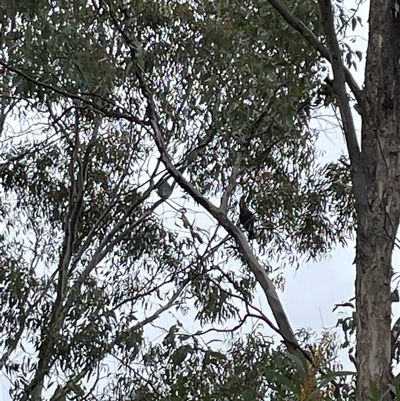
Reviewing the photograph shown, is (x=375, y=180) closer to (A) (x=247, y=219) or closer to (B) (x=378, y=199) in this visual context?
(B) (x=378, y=199)

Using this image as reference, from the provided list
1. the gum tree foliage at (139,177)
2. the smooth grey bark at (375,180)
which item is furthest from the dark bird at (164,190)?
the smooth grey bark at (375,180)

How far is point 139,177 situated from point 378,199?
2.53 meters

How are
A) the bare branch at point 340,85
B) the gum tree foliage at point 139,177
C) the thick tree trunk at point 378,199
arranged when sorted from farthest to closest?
the gum tree foliage at point 139,177 → the bare branch at point 340,85 → the thick tree trunk at point 378,199

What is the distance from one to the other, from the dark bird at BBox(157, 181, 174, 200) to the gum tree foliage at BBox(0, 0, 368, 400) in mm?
78

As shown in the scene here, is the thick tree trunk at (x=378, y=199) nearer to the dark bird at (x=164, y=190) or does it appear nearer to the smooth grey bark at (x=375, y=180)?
the smooth grey bark at (x=375, y=180)

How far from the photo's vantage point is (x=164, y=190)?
12.8 ft

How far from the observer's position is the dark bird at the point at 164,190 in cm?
385

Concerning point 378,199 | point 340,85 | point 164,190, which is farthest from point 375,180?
point 164,190

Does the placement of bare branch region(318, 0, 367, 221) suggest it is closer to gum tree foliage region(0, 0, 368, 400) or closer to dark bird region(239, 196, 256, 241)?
gum tree foliage region(0, 0, 368, 400)

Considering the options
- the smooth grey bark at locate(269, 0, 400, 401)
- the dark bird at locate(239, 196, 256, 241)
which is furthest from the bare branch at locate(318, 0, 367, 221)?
the dark bird at locate(239, 196, 256, 241)

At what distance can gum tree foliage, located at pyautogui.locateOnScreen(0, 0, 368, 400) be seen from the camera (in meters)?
3.01

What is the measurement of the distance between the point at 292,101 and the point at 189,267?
59.1 inches

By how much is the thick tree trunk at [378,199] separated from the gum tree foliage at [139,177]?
0.84m

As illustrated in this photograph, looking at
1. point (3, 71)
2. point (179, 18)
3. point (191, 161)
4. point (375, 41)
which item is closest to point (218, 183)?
point (191, 161)
